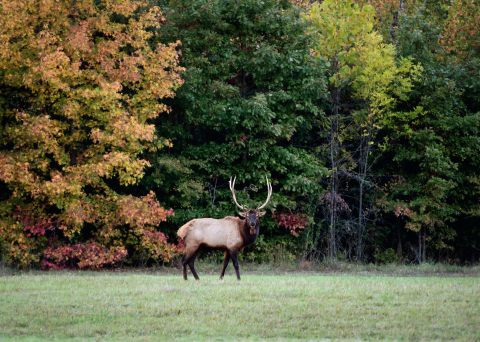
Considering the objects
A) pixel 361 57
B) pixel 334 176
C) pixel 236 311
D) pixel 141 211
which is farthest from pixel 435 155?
pixel 236 311

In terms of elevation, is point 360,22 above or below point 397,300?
above

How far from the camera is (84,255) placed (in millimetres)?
26656

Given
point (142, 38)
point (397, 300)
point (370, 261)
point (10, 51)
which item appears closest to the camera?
point (397, 300)

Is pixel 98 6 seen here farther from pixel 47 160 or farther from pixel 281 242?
pixel 281 242

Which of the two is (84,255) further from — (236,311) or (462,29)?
(462,29)

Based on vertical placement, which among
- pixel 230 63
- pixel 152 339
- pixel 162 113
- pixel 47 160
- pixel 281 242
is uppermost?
pixel 230 63

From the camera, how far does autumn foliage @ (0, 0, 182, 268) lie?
84.4ft

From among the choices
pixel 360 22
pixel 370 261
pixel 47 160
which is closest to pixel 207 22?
pixel 360 22

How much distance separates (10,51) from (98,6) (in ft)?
12.7

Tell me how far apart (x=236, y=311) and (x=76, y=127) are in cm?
1312

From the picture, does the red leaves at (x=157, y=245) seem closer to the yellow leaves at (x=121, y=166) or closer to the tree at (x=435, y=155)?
the yellow leaves at (x=121, y=166)

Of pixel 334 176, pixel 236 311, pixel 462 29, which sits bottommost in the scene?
pixel 236 311

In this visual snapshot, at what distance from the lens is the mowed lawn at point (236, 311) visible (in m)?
14.1

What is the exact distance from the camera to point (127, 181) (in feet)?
87.4
